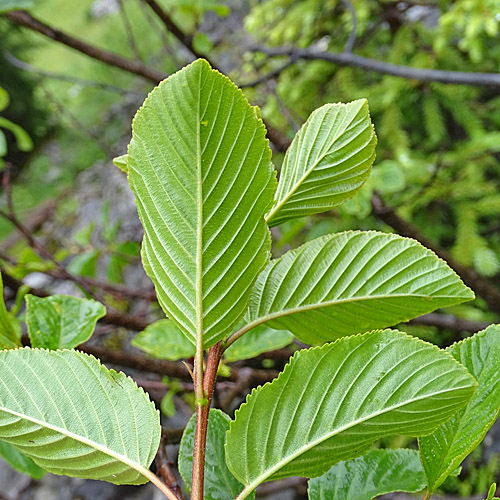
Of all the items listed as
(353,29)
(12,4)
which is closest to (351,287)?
(12,4)

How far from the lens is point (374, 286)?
29 centimetres

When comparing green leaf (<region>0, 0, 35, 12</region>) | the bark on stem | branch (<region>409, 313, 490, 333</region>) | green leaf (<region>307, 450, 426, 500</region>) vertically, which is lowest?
branch (<region>409, 313, 490, 333</region>)

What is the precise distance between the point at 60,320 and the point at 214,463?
8.6 inches

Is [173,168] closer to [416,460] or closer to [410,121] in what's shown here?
[416,460]

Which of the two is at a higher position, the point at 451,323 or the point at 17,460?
the point at 17,460

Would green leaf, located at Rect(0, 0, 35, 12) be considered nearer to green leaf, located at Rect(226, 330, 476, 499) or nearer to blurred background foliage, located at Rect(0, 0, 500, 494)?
blurred background foliage, located at Rect(0, 0, 500, 494)

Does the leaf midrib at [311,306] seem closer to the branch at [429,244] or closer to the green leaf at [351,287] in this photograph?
the green leaf at [351,287]

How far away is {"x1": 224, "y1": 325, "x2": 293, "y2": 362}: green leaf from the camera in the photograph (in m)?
0.57

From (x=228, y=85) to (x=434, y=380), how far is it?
0.18 m

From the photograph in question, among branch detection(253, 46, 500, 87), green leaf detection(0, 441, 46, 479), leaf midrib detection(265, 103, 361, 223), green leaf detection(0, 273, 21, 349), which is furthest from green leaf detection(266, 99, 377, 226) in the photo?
branch detection(253, 46, 500, 87)

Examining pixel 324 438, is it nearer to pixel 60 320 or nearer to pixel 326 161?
pixel 326 161

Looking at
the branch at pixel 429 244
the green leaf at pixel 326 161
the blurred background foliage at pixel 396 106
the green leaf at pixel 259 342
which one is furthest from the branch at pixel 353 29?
the green leaf at pixel 326 161

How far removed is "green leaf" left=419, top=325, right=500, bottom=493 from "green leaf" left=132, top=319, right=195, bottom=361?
0.35 meters

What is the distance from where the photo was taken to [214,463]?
1.12 feet
